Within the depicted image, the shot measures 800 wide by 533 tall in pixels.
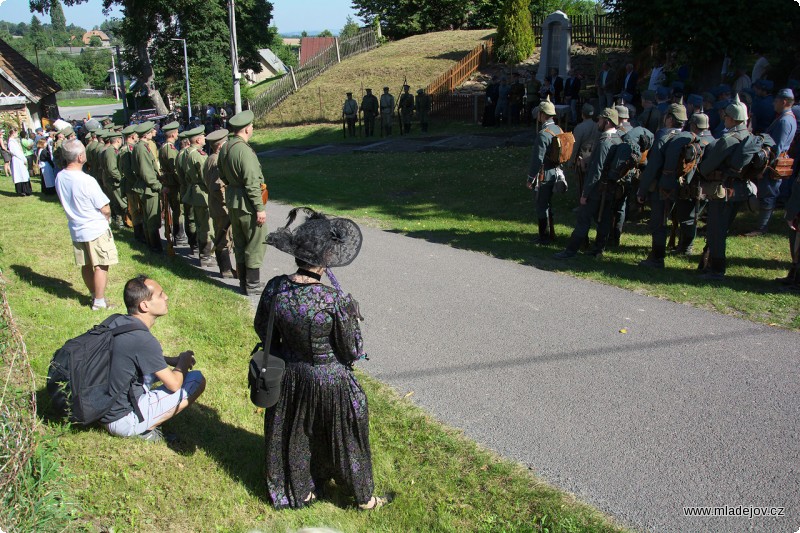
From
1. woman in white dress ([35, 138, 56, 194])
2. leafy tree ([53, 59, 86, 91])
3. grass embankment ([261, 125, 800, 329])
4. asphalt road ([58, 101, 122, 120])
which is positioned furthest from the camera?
leafy tree ([53, 59, 86, 91])

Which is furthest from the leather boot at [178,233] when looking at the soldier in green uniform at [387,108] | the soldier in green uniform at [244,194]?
the soldier in green uniform at [387,108]

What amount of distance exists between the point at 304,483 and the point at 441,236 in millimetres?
7562

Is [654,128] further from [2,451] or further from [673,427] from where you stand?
[2,451]

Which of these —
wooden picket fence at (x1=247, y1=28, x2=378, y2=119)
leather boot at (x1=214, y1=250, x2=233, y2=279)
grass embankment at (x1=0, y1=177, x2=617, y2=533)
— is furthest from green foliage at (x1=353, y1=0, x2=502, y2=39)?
grass embankment at (x1=0, y1=177, x2=617, y2=533)

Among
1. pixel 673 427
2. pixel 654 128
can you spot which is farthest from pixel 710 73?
pixel 673 427

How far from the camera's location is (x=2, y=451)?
11.5ft

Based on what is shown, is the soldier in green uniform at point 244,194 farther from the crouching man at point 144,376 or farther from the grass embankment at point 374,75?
the grass embankment at point 374,75

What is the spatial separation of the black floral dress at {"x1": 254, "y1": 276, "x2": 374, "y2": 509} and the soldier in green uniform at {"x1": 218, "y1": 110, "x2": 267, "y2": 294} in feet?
12.8

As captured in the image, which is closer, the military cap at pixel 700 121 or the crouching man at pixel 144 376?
the crouching man at pixel 144 376

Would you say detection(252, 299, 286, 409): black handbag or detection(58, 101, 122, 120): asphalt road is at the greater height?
detection(58, 101, 122, 120): asphalt road

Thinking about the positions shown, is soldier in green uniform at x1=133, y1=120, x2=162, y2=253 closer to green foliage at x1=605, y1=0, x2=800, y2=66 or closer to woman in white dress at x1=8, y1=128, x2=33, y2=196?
woman in white dress at x1=8, y1=128, x2=33, y2=196

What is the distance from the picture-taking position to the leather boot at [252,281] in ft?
27.0

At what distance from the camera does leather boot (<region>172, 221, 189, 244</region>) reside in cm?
1110

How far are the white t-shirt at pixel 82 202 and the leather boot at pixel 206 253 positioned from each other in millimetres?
2710
